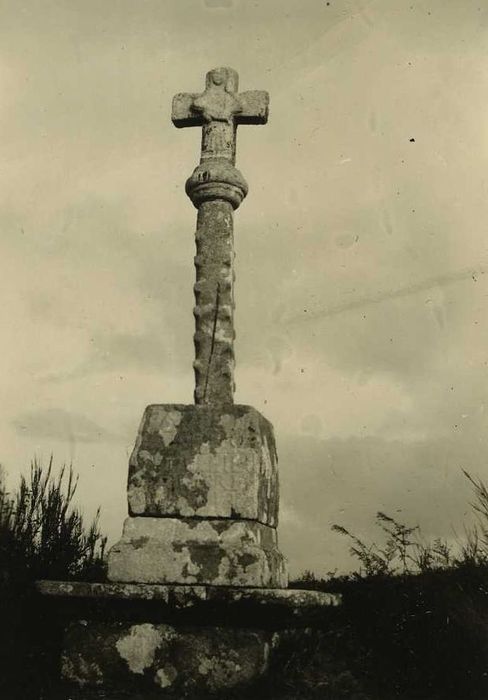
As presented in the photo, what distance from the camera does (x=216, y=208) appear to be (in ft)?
16.0

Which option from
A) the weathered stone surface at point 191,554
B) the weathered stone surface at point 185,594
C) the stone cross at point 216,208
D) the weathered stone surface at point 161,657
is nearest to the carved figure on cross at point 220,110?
the stone cross at point 216,208

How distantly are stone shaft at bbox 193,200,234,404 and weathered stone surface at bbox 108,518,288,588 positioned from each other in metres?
0.80

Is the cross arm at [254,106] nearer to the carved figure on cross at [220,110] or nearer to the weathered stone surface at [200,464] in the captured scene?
the carved figure on cross at [220,110]

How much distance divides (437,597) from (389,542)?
823 mm

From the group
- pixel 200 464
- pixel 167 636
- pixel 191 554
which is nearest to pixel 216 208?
pixel 200 464

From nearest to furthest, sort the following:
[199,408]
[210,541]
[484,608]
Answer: [210,541] < [199,408] < [484,608]

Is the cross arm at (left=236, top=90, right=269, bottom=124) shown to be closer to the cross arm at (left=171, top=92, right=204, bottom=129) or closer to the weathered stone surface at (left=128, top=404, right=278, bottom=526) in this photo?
the cross arm at (left=171, top=92, right=204, bottom=129)

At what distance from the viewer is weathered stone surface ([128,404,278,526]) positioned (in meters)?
4.16

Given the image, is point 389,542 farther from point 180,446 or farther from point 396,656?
point 180,446

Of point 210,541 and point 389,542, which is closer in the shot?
point 210,541

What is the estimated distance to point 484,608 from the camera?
4812 mm

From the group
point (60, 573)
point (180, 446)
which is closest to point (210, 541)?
point (180, 446)

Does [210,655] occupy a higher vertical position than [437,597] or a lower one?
lower

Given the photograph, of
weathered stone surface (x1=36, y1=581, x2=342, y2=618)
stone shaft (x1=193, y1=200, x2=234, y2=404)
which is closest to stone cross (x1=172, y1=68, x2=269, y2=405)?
stone shaft (x1=193, y1=200, x2=234, y2=404)
